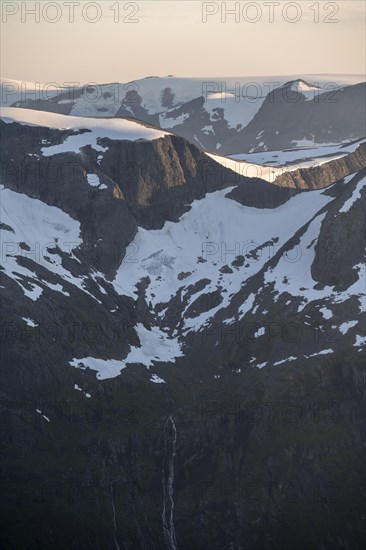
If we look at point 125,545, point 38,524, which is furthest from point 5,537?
point 125,545

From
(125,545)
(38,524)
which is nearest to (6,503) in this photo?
(38,524)

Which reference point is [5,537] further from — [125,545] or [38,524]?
[125,545]

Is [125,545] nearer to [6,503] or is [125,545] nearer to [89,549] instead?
[89,549]
